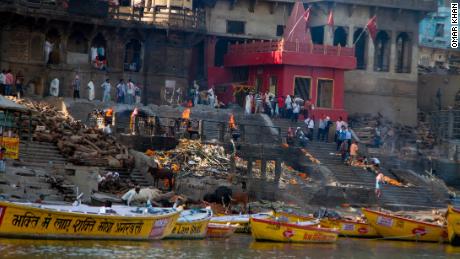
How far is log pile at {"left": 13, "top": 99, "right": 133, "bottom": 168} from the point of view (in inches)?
1890

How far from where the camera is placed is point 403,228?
46812mm

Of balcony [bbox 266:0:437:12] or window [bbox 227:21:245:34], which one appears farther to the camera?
balcony [bbox 266:0:437:12]

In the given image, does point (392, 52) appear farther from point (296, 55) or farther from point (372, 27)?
point (296, 55)

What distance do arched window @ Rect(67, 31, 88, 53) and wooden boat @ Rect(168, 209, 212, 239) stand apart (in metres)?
21.1

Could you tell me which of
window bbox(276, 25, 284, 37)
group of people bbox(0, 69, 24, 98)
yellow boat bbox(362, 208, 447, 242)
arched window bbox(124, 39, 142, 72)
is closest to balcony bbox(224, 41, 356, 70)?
window bbox(276, 25, 284, 37)

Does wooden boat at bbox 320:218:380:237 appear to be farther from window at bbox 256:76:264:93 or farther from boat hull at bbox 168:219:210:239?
window at bbox 256:76:264:93

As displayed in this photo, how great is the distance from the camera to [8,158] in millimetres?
45125

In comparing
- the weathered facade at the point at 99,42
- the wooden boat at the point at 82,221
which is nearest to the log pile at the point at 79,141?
the wooden boat at the point at 82,221

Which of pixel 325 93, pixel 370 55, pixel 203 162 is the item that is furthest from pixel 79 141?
pixel 370 55

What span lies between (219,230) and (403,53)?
1161 inches

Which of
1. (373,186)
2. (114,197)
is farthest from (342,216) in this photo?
(114,197)

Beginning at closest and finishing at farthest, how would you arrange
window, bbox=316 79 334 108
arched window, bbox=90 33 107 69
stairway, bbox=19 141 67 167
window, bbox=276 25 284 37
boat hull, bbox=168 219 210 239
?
boat hull, bbox=168 219 210 239
stairway, bbox=19 141 67 167
arched window, bbox=90 33 107 69
window, bbox=316 79 334 108
window, bbox=276 25 284 37

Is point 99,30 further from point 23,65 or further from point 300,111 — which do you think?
point 300,111

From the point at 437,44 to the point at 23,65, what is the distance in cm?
3151
